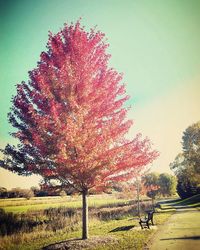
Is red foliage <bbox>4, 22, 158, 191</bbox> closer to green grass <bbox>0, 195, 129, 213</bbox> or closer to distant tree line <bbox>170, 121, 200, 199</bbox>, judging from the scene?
green grass <bbox>0, 195, 129, 213</bbox>

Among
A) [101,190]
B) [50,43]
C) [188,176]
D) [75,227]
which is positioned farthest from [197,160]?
[50,43]

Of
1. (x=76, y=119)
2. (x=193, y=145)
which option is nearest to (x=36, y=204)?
(x=193, y=145)

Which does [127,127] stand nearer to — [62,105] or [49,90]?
[62,105]

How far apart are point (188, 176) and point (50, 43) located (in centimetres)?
4011

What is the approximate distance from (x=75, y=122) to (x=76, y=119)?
0.25 metres

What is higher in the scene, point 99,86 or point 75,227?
point 99,86

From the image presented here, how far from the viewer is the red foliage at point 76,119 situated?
10320mm

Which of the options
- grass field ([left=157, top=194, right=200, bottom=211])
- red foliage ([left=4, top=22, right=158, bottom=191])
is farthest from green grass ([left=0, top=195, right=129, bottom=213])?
red foliage ([left=4, top=22, right=158, bottom=191])

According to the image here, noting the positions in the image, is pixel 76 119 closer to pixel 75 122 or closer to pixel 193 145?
pixel 75 122

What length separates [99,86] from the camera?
38.5 ft

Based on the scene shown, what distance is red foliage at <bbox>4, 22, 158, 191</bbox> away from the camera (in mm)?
10320

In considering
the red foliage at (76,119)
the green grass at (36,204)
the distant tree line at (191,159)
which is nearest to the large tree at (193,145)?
the distant tree line at (191,159)

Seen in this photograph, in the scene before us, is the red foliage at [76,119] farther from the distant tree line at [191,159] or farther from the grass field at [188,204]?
the distant tree line at [191,159]

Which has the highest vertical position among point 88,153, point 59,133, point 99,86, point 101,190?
point 99,86
